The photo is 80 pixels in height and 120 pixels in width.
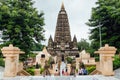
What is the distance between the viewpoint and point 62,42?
8019 cm

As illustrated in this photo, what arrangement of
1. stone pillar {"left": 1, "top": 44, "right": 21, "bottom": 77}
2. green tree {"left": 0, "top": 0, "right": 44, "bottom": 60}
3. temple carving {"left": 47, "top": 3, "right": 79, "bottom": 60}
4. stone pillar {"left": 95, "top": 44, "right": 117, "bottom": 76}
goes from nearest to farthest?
stone pillar {"left": 1, "top": 44, "right": 21, "bottom": 77}, stone pillar {"left": 95, "top": 44, "right": 117, "bottom": 76}, green tree {"left": 0, "top": 0, "right": 44, "bottom": 60}, temple carving {"left": 47, "top": 3, "right": 79, "bottom": 60}

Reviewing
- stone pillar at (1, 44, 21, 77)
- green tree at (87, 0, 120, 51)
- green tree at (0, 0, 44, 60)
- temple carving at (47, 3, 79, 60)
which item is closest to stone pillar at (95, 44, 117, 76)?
stone pillar at (1, 44, 21, 77)

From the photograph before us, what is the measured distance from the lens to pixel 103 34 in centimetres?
2939

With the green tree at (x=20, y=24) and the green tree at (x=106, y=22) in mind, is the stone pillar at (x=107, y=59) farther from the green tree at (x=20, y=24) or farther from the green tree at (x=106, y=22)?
the green tree at (x=20, y=24)

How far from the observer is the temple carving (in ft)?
261

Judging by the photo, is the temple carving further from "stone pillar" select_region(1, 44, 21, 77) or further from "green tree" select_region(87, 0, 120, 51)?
"stone pillar" select_region(1, 44, 21, 77)

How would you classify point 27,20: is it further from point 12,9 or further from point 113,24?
point 113,24

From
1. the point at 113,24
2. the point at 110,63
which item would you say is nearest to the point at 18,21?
the point at 113,24

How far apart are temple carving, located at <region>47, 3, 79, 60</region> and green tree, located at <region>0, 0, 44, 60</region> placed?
48.0m

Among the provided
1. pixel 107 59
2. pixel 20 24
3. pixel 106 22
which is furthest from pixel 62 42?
pixel 107 59

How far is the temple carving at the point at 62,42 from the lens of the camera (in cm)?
7944

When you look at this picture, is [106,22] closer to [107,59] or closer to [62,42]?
[107,59]

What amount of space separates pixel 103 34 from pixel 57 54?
164 ft

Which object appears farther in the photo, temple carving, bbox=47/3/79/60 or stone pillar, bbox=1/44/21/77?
temple carving, bbox=47/3/79/60
